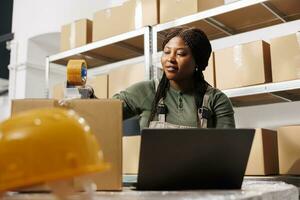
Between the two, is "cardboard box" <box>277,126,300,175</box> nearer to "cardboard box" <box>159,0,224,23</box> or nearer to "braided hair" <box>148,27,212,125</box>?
"braided hair" <box>148,27,212,125</box>

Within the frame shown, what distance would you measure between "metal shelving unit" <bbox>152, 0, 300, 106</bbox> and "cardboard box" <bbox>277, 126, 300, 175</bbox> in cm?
21

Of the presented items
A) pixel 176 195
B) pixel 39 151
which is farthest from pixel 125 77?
pixel 39 151

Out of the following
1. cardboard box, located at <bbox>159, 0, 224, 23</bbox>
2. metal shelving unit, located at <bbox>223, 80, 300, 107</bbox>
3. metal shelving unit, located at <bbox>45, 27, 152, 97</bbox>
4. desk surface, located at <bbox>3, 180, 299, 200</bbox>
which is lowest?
desk surface, located at <bbox>3, 180, 299, 200</bbox>

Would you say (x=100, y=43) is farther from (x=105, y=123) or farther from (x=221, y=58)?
(x=105, y=123)

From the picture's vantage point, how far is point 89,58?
3000 millimetres

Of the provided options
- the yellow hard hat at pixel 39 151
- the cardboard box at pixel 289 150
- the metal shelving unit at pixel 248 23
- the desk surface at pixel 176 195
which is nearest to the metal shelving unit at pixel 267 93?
the metal shelving unit at pixel 248 23

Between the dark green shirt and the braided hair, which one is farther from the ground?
the braided hair

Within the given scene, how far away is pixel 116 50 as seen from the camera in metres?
2.82

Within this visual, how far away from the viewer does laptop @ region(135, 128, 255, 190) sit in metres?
0.74

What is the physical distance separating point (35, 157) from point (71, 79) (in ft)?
1.42

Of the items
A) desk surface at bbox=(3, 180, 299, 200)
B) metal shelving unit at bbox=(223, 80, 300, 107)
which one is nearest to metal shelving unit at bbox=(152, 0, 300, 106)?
metal shelving unit at bbox=(223, 80, 300, 107)

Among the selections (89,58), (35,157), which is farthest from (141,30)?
(35,157)

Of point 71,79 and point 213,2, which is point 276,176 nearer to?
point 213,2

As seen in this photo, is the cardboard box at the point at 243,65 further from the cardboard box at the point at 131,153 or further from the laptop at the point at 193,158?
the laptop at the point at 193,158
